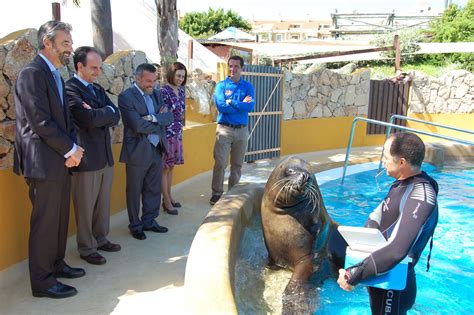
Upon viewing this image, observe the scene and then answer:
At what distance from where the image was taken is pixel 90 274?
3.58 metres

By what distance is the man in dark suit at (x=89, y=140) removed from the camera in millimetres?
3623

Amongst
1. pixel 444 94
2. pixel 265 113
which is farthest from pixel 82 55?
pixel 444 94

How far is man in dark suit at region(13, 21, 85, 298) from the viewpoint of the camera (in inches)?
120

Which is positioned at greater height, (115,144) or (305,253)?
(115,144)

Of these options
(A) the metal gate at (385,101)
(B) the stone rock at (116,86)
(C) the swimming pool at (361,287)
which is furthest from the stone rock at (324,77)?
(B) the stone rock at (116,86)

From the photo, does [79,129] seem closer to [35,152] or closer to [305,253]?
[35,152]

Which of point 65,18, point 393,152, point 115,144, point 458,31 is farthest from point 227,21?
point 393,152

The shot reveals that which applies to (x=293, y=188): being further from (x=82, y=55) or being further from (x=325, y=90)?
(x=325, y=90)

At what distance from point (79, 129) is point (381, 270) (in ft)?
8.70

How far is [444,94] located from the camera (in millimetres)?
12594

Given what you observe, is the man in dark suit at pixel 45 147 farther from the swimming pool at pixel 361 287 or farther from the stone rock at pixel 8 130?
the swimming pool at pixel 361 287

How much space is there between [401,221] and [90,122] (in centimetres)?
255

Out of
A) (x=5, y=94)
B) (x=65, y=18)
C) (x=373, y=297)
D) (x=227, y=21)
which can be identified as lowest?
(x=373, y=297)

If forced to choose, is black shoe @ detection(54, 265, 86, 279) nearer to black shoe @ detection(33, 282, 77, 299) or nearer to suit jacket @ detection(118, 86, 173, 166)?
black shoe @ detection(33, 282, 77, 299)
